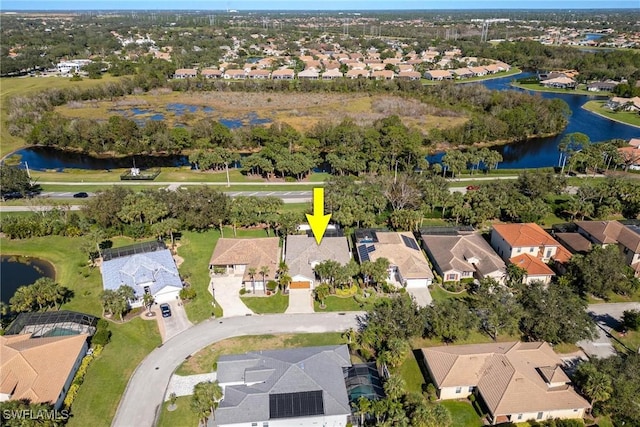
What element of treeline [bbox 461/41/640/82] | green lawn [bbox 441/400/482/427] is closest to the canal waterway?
treeline [bbox 461/41/640/82]

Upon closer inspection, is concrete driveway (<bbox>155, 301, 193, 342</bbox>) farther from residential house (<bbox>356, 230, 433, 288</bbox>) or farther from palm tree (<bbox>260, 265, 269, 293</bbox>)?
residential house (<bbox>356, 230, 433, 288</bbox>)

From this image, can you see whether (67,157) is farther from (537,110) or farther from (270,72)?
(537,110)

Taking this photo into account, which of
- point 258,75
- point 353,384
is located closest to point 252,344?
point 353,384

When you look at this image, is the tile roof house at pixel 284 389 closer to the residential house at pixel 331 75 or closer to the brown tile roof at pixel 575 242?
the brown tile roof at pixel 575 242

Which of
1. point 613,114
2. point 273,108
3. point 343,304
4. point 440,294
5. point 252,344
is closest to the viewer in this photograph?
point 252,344

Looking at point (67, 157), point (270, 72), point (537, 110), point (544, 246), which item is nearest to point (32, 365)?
point (544, 246)

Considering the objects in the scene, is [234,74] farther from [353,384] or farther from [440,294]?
[353,384]

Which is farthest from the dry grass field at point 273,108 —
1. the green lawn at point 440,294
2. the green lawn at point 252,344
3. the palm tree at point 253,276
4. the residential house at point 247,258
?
the green lawn at point 252,344
